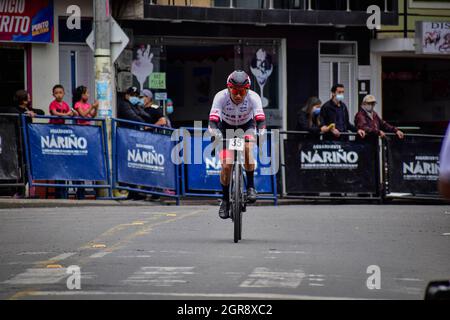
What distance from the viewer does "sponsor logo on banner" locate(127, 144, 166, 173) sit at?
20438mm

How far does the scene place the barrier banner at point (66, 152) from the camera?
19.5 metres

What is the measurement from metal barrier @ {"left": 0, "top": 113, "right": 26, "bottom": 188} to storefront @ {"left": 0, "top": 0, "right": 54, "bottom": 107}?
16.8 ft

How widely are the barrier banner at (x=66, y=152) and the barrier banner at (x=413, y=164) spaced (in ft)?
18.0

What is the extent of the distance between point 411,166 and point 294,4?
23.8 ft

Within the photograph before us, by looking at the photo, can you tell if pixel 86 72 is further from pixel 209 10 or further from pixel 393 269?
pixel 393 269

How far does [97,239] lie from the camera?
1302 cm

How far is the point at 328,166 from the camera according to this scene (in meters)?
21.8

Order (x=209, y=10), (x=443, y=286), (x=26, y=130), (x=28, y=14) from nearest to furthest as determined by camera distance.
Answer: (x=443, y=286) → (x=26, y=130) → (x=28, y=14) → (x=209, y=10)

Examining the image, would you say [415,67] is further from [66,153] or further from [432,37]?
[66,153]

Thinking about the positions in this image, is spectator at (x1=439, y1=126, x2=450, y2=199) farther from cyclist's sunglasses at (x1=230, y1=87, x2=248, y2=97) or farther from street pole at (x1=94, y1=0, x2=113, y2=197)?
street pole at (x1=94, y1=0, x2=113, y2=197)

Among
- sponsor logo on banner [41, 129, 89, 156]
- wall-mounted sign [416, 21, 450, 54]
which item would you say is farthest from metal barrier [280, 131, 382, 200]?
wall-mounted sign [416, 21, 450, 54]

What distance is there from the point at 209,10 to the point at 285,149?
5874 mm

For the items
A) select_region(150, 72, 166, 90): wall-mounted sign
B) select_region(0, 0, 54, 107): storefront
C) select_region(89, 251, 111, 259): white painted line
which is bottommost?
select_region(89, 251, 111, 259): white painted line

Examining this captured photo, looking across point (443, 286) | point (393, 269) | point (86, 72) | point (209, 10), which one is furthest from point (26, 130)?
point (443, 286)
